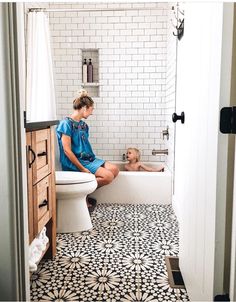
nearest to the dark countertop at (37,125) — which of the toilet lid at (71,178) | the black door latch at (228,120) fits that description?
the toilet lid at (71,178)

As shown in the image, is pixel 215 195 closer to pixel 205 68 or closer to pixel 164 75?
→ pixel 205 68

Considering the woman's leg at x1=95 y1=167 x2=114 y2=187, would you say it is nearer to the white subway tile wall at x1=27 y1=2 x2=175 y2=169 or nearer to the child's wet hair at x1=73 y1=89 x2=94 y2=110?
the child's wet hair at x1=73 y1=89 x2=94 y2=110

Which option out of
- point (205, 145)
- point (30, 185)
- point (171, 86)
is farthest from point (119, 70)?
point (205, 145)

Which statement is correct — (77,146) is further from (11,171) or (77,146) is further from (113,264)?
(11,171)

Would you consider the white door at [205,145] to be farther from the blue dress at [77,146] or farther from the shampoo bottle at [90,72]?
the shampoo bottle at [90,72]

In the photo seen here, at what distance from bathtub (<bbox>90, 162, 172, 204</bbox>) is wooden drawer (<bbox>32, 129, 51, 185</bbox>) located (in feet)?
5.52

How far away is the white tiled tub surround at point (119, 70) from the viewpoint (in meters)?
4.53

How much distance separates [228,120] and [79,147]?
8.44 feet

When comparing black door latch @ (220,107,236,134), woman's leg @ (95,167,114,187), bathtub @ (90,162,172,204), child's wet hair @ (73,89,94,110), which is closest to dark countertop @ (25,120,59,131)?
black door latch @ (220,107,236,134)

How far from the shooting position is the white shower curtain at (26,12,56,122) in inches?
127

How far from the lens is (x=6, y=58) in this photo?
3.92 ft

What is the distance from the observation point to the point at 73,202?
2826 mm

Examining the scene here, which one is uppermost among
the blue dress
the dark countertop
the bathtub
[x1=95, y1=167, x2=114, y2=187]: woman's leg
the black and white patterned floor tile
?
the dark countertop

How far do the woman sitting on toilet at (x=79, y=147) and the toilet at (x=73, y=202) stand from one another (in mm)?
566
